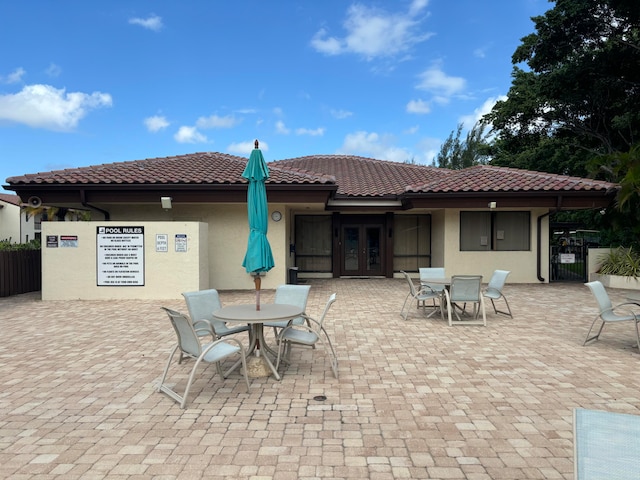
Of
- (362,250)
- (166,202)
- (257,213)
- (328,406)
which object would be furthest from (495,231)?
(328,406)

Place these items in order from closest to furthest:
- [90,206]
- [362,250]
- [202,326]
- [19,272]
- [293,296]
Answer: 1. [202,326]
2. [293,296]
3. [19,272]
4. [90,206]
5. [362,250]

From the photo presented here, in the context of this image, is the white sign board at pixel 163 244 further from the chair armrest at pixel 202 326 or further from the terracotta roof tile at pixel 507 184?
the terracotta roof tile at pixel 507 184

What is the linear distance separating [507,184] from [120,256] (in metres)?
11.5

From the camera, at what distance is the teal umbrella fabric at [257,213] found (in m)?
5.16

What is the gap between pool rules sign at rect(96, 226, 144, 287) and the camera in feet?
34.0

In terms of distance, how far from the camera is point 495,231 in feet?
45.2

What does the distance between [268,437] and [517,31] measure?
68.6ft

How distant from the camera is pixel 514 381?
464cm

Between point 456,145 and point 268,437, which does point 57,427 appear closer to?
point 268,437

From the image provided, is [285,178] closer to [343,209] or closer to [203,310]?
[343,209]

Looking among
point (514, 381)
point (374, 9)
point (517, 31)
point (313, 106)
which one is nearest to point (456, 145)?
point (517, 31)

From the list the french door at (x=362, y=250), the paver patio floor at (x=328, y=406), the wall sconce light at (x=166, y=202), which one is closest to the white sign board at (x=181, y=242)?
the wall sconce light at (x=166, y=202)

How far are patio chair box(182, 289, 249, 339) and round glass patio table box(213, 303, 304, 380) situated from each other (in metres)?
0.34

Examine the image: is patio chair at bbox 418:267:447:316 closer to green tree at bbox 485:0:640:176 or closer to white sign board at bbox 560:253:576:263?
white sign board at bbox 560:253:576:263
